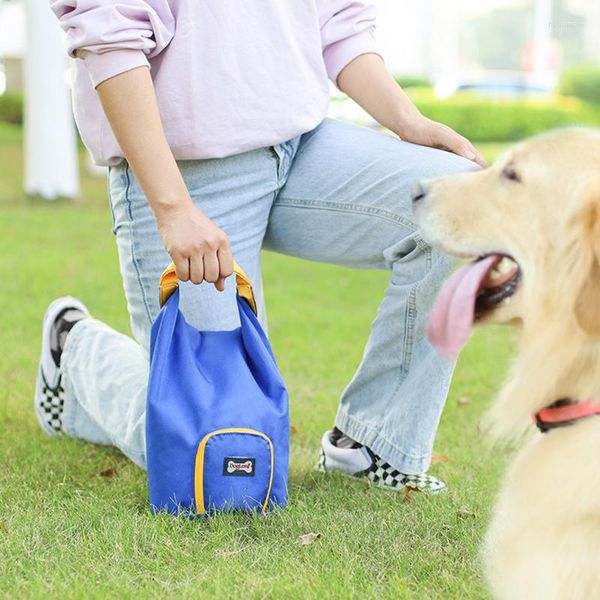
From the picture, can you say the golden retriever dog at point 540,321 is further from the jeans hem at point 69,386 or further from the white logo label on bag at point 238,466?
the jeans hem at point 69,386

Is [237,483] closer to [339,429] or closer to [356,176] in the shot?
[339,429]

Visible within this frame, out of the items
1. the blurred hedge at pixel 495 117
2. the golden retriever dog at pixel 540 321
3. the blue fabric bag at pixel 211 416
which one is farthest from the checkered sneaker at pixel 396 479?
the blurred hedge at pixel 495 117

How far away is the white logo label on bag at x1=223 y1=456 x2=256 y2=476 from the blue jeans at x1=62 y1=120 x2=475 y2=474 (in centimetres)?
43

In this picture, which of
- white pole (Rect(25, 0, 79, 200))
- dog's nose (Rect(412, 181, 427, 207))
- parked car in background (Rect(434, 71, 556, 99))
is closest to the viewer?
dog's nose (Rect(412, 181, 427, 207))

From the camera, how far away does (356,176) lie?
354cm

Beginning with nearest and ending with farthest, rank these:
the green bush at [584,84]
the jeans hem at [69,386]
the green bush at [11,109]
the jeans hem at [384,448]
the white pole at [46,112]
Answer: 1. the jeans hem at [384,448]
2. the jeans hem at [69,386]
3. the white pole at [46,112]
4. the green bush at [11,109]
5. the green bush at [584,84]

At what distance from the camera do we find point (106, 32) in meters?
3.01

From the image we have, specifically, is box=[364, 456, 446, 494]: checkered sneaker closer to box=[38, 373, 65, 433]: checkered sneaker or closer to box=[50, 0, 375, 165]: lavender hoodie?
box=[50, 0, 375, 165]: lavender hoodie

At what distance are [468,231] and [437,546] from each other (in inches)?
42.7

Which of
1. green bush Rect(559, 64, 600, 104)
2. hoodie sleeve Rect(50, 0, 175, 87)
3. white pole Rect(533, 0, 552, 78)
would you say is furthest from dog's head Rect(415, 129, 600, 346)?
white pole Rect(533, 0, 552, 78)

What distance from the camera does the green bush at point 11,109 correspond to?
2248 cm

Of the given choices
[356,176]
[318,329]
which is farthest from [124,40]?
[318,329]

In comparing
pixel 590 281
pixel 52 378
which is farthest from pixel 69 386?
pixel 590 281

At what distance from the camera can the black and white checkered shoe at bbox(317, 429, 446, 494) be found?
3703 millimetres
